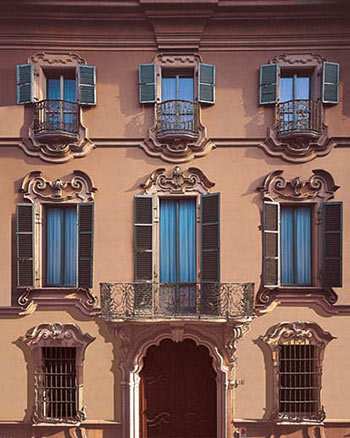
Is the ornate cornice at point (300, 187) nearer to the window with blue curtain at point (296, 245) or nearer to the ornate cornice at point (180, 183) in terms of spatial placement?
the window with blue curtain at point (296, 245)

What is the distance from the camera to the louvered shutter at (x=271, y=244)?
508 inches

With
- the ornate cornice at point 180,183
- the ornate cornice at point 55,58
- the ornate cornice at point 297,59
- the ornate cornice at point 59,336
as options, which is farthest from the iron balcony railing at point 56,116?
the ornate cornice at point 297,59

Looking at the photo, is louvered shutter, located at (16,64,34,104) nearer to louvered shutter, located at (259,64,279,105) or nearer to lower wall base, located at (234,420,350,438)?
louvered shutter, located at (259,64,279,105)

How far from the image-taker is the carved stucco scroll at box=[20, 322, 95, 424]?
1296cm

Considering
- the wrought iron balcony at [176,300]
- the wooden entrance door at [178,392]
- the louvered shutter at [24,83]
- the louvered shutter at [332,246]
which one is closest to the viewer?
the wrought iron balcony at [176,300]

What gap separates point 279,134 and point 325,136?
4.18ft

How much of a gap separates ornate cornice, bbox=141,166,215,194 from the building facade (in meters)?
0.06

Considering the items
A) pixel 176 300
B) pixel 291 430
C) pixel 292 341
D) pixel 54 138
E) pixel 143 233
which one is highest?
pixel 54 138

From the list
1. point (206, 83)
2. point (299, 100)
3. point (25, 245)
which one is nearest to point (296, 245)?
point (299, 100)

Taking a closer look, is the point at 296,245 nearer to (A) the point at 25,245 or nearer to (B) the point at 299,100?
(B) the point at 299,100

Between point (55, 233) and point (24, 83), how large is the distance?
417cm

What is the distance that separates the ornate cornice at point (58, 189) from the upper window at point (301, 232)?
4.87m

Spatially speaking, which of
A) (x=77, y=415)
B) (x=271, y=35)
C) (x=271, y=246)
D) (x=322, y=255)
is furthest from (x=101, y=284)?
(x=271, y=35)

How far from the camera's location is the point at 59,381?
13.2 metres
